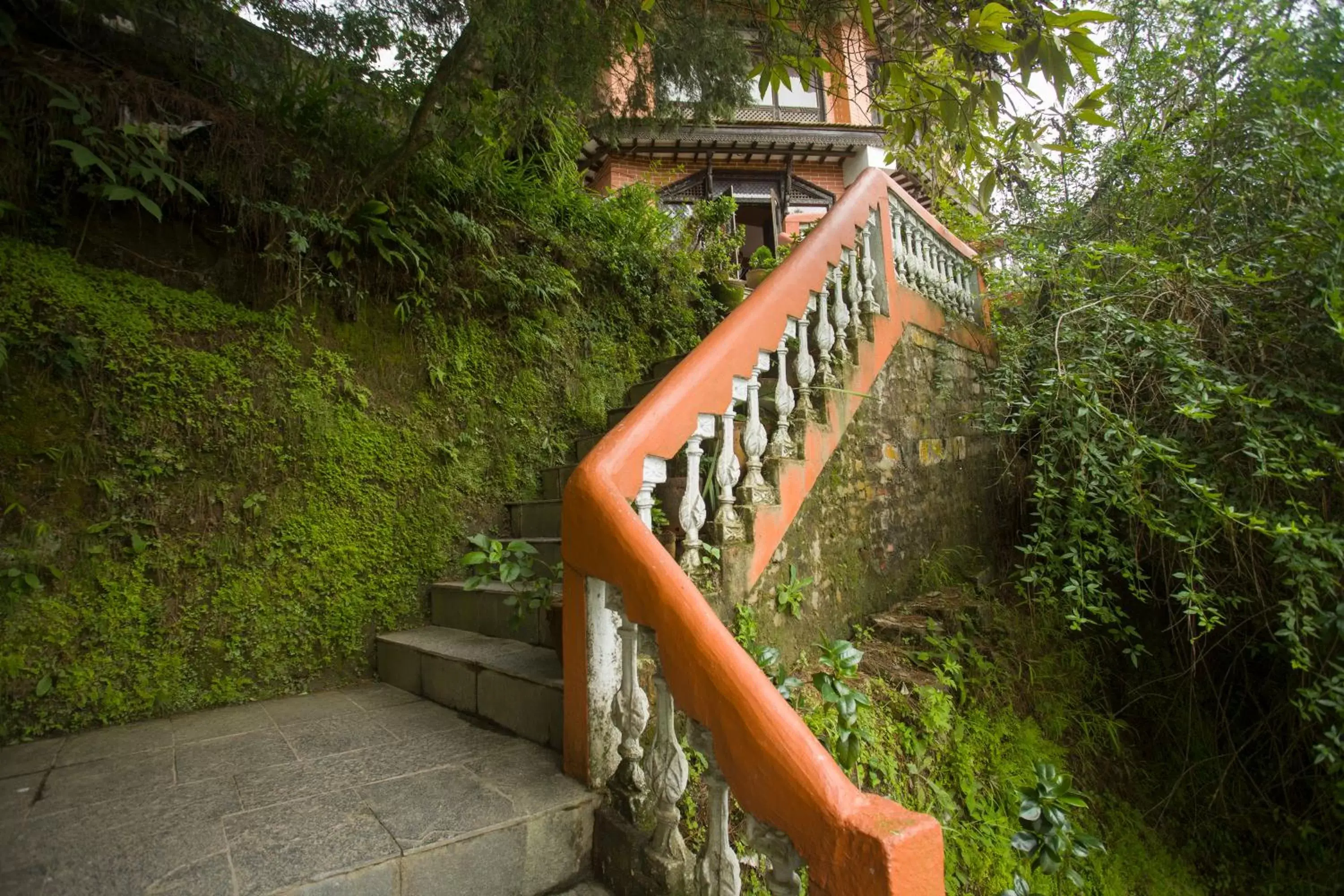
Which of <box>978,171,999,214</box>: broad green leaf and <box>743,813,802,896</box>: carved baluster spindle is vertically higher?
<box>978,171,999,214</box>: broad green leaf

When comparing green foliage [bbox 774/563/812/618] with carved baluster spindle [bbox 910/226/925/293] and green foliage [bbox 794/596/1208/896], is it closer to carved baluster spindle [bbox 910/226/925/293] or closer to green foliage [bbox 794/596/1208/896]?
green foliage [bbox 794/596/1208/896]

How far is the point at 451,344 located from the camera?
11.3 feet

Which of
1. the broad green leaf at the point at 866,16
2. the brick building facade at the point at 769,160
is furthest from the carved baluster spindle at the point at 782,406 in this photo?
the brick building facade at the point at 769,160

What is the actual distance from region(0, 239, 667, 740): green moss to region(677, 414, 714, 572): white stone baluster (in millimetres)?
1679

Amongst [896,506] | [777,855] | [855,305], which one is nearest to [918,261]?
[855,305]

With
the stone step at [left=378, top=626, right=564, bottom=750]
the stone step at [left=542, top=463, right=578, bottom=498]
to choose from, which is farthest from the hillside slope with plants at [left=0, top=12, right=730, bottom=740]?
the stone step at [left=378, top=626, right=564, bottom=750]

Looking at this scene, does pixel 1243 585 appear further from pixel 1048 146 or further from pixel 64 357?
pixel 64 357

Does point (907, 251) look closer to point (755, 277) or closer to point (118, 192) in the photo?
point (755, 277)

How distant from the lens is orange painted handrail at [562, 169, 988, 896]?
1005mm

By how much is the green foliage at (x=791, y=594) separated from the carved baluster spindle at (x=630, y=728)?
96cm

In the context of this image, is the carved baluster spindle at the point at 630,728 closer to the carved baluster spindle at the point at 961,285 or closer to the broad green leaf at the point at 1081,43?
the broad green leaf at the point at 1081,43

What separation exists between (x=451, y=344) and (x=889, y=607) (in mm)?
2793

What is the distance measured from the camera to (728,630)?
1.45 meters

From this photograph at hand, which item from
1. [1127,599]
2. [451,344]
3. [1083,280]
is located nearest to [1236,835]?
[1127,599]
